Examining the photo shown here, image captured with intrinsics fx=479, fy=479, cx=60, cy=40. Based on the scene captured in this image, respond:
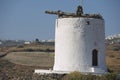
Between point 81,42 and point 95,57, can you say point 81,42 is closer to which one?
point 81,42

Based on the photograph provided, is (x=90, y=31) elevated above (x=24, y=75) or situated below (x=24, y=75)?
above

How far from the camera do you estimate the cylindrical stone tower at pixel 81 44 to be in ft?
94.6

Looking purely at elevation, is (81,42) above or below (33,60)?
above

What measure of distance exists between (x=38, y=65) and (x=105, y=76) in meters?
20.2

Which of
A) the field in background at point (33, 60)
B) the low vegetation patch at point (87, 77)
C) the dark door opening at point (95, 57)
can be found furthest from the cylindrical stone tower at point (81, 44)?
the field in background at point (33, 60)

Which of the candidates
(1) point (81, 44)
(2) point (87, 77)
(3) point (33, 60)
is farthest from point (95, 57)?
(3) point (33, 60)

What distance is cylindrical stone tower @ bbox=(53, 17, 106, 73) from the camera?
2884 centimetres

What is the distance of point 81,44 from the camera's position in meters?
28.9

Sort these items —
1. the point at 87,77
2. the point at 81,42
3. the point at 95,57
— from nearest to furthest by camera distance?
the point at 87,77
the point at 81,42
the point at 95,57

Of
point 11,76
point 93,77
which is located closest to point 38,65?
point 11,76

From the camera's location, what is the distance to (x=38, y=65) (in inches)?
1836

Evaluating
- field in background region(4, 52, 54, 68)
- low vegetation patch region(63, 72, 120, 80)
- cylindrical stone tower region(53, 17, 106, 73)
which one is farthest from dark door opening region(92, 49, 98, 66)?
field in background region(4, 52, 54, 68)

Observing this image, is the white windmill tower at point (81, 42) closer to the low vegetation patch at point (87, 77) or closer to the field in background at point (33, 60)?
the low vegetation patch at point (87, 77)

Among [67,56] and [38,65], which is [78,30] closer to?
[67,56]
